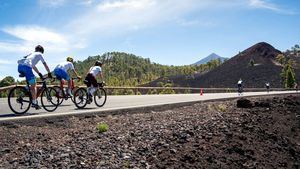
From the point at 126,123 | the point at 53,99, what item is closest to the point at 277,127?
the point at 126,123

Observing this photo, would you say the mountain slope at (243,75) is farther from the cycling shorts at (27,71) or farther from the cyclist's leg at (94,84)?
the cycling shorts at (27,71)

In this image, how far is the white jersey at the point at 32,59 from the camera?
10.5 meters

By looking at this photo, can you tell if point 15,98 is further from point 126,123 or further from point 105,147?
point 105,147

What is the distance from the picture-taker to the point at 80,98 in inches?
540

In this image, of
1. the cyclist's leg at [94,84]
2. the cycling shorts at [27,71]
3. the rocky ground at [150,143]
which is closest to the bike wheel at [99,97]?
the cyclist's leg at [94,84]

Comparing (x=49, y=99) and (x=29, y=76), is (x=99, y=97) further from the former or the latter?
(x=29, y=76)

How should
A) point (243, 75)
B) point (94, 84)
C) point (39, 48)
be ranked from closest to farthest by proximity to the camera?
1. point (39, 48)
2. point (94, 84)
3. point (243, 75)

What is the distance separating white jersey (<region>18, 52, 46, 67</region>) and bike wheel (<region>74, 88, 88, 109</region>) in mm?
3049

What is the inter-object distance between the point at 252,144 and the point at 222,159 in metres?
1.76

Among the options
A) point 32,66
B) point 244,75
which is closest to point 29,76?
point 32,66

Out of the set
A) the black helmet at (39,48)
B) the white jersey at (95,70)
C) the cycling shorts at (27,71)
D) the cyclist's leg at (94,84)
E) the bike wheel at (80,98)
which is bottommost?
the bike wheel at (80,98)

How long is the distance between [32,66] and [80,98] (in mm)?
3358

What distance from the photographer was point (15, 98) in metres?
10.8

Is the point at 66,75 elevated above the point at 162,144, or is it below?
above
